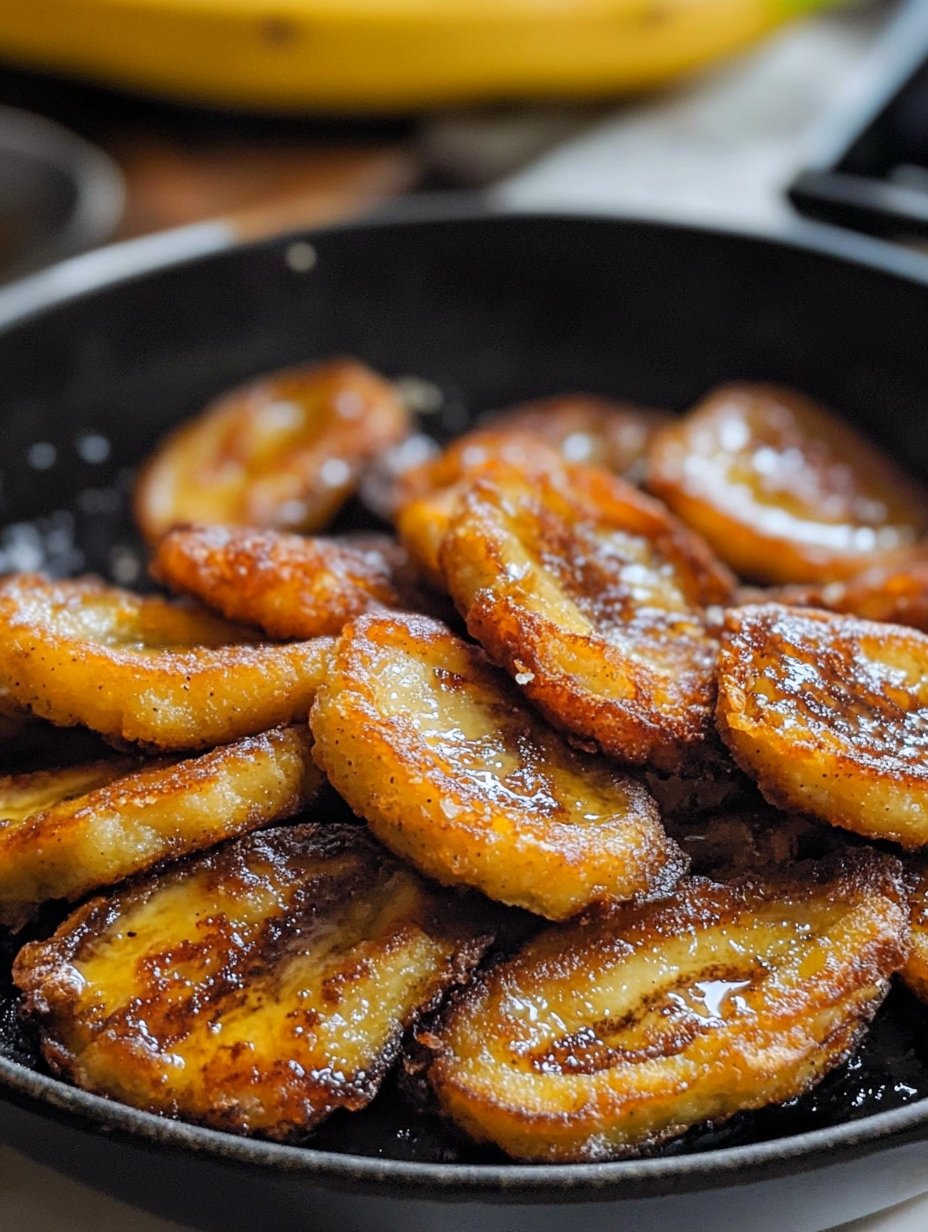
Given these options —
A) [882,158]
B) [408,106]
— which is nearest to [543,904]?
[882,158]

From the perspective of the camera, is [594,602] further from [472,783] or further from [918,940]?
[918,940]

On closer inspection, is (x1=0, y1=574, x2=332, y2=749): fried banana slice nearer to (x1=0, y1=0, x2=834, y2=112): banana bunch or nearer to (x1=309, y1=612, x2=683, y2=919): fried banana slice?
(x1=309, y1=612, x2=683, y2=919): fried banana slice

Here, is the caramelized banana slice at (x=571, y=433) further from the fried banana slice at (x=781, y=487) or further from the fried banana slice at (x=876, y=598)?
the fried banana slice at (x=876, y=598)

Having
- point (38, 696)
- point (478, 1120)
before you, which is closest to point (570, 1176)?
point (478, 1120)

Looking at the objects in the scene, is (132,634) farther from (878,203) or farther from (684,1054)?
(878,203)

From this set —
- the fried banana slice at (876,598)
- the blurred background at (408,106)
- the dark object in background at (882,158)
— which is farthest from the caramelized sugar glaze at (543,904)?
the blurred background at (408,106)

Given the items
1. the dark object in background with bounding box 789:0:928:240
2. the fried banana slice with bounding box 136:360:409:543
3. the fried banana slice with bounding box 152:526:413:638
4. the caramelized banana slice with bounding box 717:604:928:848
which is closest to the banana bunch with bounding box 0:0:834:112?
the dark object in background with bounding box 789:0:928:240
